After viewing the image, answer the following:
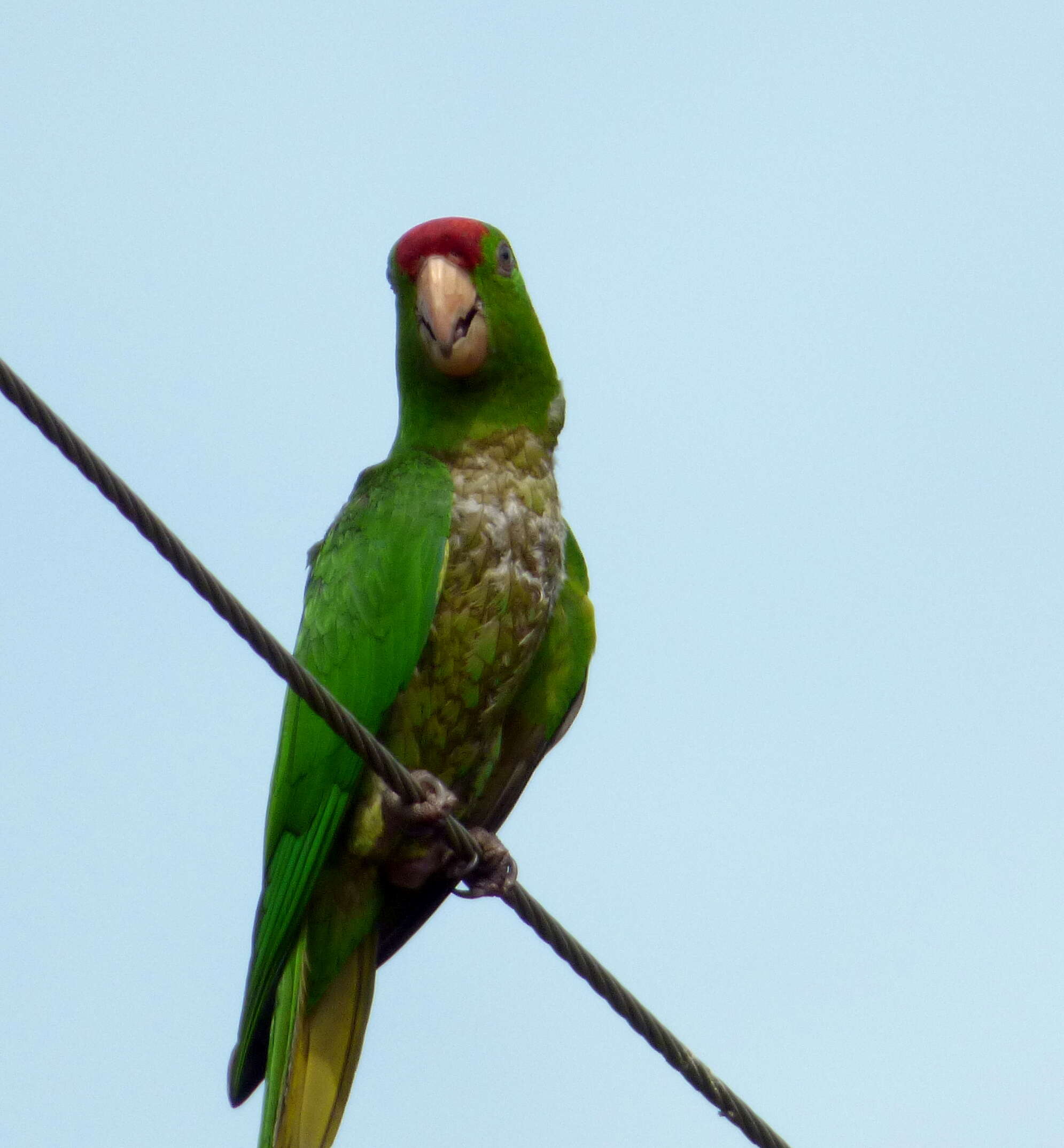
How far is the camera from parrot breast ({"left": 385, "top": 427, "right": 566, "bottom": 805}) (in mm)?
4363

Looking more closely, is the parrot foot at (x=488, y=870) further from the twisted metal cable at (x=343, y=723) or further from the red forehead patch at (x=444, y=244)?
the red forehead patch at (x=444, y=244)

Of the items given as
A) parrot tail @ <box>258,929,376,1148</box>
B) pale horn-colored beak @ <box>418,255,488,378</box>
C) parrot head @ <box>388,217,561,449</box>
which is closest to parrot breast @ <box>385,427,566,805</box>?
parrot head @ <box>388,217,561,449</box>

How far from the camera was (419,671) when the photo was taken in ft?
14.3

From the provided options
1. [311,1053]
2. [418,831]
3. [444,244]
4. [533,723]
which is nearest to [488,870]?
[418,831]

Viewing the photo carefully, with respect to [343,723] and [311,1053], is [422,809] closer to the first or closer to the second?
[311,1053]

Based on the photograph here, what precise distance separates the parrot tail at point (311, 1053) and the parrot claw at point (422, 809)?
50 centimetres

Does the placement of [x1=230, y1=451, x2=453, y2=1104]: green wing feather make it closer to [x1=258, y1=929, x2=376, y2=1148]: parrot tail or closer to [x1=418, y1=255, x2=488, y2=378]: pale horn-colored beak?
[x1=258, y1=929, x2=376, y2=1148]: parrot tail

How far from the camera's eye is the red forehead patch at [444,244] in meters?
4.82

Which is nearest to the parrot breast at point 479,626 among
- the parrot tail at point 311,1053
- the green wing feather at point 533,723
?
the green wing feather at point 533,723

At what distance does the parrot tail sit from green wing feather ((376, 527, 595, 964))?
0.15m

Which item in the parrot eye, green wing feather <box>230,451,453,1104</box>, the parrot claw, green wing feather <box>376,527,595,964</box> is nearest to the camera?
the parrot claw

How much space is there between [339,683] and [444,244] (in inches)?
56.6

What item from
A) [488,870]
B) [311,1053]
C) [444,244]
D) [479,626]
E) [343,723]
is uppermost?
[444,244]

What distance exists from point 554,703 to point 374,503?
2.69ft
